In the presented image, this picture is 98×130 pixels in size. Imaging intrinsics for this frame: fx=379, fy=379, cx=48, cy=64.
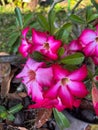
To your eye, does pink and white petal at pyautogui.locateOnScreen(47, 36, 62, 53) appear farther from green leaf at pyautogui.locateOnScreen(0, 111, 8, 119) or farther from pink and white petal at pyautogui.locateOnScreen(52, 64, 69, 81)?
green leaf at pyautogui.locateOnScreen(0, 111, 8, 119)

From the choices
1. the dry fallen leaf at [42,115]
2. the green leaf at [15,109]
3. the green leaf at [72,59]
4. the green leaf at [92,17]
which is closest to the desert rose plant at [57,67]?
the green leaf at [72,59]

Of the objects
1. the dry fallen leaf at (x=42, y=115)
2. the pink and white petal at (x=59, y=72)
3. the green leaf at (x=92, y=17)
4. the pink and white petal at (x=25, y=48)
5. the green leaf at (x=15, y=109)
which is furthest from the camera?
the green leaf at (x=15, y=109)

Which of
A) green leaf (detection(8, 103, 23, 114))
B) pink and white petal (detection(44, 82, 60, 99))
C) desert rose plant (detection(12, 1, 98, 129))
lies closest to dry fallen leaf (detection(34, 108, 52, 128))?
green leaf (detection(8, 103, 23, 114))

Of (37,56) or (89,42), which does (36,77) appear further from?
(89,42)

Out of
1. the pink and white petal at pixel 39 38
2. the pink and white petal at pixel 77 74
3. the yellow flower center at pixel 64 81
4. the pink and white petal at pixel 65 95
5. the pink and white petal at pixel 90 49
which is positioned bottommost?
the pink and white petal at pixel 65 95

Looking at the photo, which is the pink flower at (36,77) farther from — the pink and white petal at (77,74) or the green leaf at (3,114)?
the green leaf at (3,114)

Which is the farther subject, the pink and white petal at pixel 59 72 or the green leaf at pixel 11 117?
the green leaf at pixel 11 117

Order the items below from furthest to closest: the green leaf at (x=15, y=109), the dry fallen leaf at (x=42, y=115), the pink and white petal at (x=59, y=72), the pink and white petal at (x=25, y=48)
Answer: the green leaf at (x=15, y=109), the dry fallen leaf at (x=42, y=115), the pink and white petal at (x=25, y=48), the pink and white petal at (x=59, y=72)
